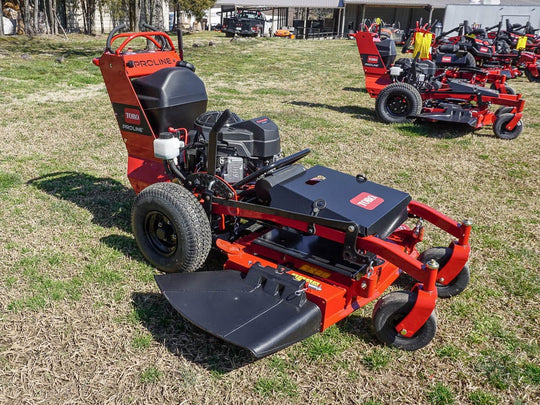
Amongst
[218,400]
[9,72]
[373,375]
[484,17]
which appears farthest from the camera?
[484,17]

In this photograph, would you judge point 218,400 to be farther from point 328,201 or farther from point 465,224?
point 465,224

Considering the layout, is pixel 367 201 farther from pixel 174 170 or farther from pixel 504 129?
pixel 504 129

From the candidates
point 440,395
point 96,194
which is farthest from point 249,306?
point 96,194

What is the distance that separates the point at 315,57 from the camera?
20.2m

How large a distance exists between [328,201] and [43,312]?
7.02 feet

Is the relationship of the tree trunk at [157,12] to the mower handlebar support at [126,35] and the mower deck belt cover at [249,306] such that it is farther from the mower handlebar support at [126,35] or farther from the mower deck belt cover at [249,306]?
the mower deck belt cover at [249,306]

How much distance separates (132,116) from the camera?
13.9ft

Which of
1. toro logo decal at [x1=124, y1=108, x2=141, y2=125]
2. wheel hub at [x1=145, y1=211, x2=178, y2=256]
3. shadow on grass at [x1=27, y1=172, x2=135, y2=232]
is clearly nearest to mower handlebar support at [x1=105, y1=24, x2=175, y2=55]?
toro logo decal at [x1=124, y1=108, x2=141, y2=125]

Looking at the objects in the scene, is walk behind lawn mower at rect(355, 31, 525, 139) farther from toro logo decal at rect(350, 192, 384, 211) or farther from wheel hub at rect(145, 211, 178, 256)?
wheel hub at rect(145, 211, 178, 256)

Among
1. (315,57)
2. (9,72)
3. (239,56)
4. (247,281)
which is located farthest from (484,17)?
(247,281)

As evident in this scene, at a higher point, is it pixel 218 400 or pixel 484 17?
pixel 484 17

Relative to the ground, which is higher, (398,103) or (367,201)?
(367,201)

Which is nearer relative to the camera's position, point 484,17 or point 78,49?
point 78,49

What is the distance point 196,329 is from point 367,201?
4.73 feet
